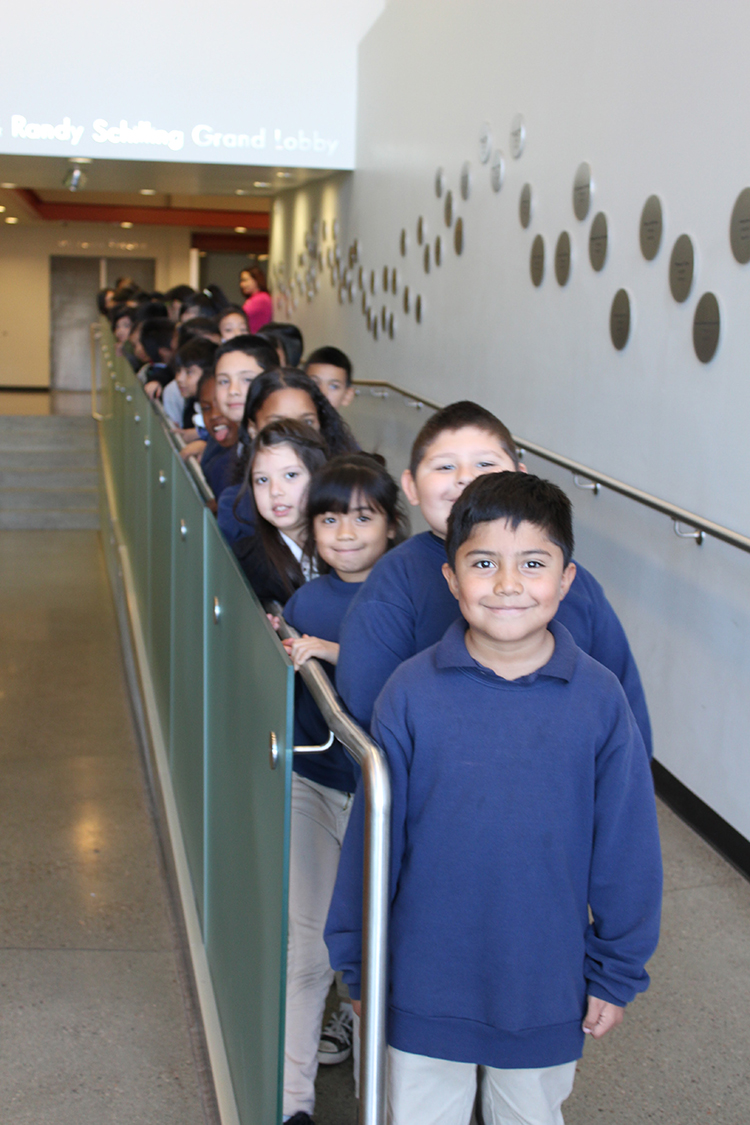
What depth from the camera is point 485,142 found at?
230 inches

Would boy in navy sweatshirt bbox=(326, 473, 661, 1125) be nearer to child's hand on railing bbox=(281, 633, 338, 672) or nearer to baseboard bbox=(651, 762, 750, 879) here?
child's hand on railing bbox=(281, 633, 338, 672)

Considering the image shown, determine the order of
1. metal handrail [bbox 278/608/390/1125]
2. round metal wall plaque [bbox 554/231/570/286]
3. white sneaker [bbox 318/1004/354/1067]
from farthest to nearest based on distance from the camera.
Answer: round metal wall plaque [bbox 554/231/570/286]
white sneaker [bbox 318/1004/354/1067]
metal handrail [bbox 278/608/390/1125]

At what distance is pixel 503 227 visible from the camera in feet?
18.3

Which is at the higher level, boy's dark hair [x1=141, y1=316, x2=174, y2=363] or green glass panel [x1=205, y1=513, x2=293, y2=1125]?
boy's dark hair [x1=141, y1=316, x2=174, y2=363]

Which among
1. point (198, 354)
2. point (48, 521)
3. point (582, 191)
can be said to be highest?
point (582, 191)

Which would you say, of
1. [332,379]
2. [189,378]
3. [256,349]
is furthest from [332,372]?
[256,349]

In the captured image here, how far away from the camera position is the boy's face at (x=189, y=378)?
538 centimetres

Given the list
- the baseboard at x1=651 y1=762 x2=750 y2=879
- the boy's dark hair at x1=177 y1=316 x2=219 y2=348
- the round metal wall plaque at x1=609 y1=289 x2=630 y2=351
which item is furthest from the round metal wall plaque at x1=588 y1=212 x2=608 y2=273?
the boy's dark hair at x1=177 y1=316 x2=219 y2=348

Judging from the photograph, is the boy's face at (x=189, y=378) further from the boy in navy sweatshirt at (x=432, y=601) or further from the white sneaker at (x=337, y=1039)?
the boy in navy sweatshirt at (x=432, y=601)

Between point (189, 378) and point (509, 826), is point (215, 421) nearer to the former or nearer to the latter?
point (189, 378)

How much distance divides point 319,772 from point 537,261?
3546 millimetres

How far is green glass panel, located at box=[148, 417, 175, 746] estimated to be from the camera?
3.63m

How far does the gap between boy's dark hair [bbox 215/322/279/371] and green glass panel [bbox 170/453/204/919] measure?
708 millimetres

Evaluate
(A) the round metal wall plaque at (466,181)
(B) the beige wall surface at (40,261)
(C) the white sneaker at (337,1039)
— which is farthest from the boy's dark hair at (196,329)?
(B) the beige wall surface at (40,261)
